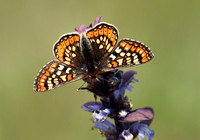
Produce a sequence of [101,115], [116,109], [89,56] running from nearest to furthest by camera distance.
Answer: [101,115] → [116,109] → [89,56]

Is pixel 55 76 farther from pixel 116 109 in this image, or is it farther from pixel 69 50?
pixel 116 109

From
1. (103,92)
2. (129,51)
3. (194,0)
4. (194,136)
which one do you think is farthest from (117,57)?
(194,0)

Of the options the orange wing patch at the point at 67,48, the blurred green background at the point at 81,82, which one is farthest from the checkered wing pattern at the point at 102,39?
the blurred green background at the point at 81,82

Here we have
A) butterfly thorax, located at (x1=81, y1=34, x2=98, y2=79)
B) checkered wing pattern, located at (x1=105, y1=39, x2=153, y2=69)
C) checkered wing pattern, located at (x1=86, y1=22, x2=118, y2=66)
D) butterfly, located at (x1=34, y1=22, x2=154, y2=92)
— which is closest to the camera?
checkered wing pattern, located at (x1=105, y1=39, x2=153, y2=69)

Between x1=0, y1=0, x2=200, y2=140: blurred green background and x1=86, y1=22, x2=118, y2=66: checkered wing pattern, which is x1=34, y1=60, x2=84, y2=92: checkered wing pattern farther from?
x1=0, y1=0, x2=200, y2=140: blurred green background

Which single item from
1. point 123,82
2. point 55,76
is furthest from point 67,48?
point 123,82

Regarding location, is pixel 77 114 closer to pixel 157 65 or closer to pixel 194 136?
pixel 157 65

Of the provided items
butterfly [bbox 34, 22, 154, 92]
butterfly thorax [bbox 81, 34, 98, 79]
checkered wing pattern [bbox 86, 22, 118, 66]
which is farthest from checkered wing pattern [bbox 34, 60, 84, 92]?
checkered wing pattern [bbox 86, 22, 118, 66]
